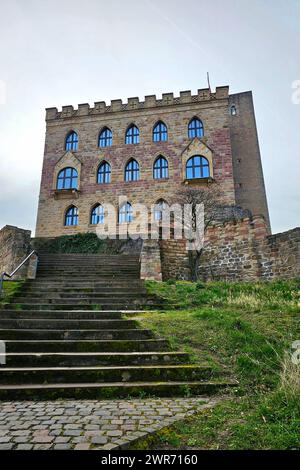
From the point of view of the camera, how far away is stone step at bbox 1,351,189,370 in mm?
5551

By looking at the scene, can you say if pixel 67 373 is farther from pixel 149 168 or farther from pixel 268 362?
pixel 149 168

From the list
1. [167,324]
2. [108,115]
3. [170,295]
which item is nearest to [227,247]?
[170,295]

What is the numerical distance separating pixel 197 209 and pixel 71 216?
12.0 meters

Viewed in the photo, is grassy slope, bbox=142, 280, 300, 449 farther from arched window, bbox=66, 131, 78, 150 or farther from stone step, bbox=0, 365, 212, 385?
arched window, bbox=66, 131, 78, 150

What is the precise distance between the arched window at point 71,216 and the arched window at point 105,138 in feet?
20.9

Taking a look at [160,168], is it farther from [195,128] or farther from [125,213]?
[125,213]

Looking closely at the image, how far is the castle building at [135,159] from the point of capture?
2608 centimetres

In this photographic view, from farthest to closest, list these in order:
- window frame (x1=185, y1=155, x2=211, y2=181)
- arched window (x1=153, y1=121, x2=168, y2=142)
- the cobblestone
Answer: arched window (x1=153, y1=121, x2=168, y2=142), window frame (x1=185, y1=155, x2=211, y2=181), the cobblestone

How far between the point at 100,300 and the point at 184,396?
18.4ft

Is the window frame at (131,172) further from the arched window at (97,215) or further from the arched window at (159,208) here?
the arched window at (97,215)

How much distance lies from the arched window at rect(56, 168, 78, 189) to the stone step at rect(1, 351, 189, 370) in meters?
23.1

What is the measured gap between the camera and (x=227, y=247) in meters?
15.7

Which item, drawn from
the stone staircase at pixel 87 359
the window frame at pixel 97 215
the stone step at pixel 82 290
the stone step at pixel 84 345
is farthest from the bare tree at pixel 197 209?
the stone step at pixel 84 345

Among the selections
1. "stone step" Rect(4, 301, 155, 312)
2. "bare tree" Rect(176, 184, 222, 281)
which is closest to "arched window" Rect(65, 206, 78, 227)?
"bare tree" Rect(176, 184, 222, 281)
